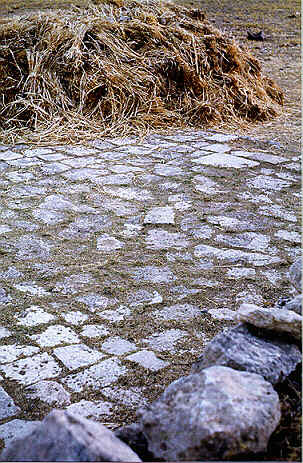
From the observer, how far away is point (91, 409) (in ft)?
7.04

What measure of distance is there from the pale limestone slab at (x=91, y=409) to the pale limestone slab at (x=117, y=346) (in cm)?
35

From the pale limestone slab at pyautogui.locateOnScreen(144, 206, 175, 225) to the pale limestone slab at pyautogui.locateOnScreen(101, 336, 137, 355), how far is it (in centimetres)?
142

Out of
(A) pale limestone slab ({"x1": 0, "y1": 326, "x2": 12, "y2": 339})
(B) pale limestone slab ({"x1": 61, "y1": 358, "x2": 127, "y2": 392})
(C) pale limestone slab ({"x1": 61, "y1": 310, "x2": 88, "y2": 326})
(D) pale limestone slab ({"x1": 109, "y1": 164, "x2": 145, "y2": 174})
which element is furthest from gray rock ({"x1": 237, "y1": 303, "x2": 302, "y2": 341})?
(D) pale limestone slab ({"x1": 109, "y1": 164, "x2": 145, "y2": 174})

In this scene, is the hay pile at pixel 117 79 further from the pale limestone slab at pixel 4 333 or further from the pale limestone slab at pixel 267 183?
the pale limestone slab at pixel 4 333

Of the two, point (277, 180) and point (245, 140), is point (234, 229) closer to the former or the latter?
point (277, 180)

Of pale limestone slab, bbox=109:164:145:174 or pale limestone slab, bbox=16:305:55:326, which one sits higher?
pale limestone slab, bbox=109:164:145:174

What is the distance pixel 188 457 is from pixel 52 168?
13.1 feet

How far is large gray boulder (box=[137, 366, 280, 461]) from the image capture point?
1256mm

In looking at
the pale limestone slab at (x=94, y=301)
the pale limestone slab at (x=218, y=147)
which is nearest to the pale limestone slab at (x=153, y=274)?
the pale limestone slab at (x=94, y=301)

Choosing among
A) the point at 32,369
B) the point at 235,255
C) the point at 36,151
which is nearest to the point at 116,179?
the point at 36,151

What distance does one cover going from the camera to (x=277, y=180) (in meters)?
4.67

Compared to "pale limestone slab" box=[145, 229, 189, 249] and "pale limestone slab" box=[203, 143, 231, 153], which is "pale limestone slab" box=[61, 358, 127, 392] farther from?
"pale limestone slab" box=[203, 143, 231, 153]

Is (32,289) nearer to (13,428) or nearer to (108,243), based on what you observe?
(108,243)

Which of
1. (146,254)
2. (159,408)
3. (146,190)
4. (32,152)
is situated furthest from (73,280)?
(32,152)
